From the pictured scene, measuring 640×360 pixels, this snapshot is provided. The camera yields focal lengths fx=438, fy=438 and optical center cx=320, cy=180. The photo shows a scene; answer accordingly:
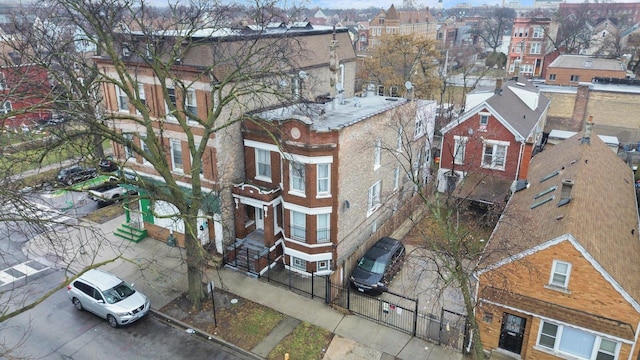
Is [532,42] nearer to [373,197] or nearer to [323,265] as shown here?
[373,197]

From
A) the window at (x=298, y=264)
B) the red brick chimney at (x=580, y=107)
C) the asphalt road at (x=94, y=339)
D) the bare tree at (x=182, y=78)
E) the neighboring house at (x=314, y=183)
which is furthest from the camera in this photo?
the red brick chimney at (x=580, y=107)

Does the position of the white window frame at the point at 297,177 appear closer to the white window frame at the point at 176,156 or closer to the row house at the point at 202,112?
the row house at the point at 202,112

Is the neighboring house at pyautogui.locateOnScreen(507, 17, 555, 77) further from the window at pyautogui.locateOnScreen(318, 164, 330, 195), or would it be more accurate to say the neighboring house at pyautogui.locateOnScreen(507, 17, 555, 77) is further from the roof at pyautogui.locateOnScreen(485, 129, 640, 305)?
the window at pyautogui.locateOnScreen(318, 164, 330, 195)

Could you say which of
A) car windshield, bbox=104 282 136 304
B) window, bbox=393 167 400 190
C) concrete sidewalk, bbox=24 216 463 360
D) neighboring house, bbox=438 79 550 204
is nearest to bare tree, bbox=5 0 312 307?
concrete sidewalk, bbox=24 216 463 360

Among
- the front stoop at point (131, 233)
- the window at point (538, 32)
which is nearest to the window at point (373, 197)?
the front stoop at point (131, 233)

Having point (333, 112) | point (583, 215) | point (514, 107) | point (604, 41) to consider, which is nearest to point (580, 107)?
point (514, 107)

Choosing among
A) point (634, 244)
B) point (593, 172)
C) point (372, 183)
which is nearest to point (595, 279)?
point (634, 244)
